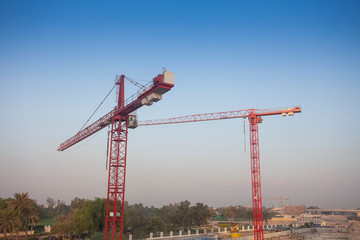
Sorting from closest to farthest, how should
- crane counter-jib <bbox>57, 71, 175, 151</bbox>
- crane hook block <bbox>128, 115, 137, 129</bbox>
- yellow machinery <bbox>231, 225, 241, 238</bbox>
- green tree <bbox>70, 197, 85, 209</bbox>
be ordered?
crane counter-jib <bbox>57, 71, 175, 151</bbox> < crane hook block <bbox>128, 115, 137, 129</bbox> < yellow machinery <bbox>231, 225, 241, 238</bbox> < green tree <bbox>70, 197, 85, 209</bbox>

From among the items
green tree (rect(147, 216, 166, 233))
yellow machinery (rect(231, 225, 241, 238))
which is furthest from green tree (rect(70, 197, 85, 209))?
yellow machinery (rect(231, 225, 241, 238))

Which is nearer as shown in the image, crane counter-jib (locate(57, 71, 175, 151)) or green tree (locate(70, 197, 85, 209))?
crane counter-jib (locate(57, 71, 175, 151))

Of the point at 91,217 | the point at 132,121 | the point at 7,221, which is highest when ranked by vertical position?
the point at 132,121

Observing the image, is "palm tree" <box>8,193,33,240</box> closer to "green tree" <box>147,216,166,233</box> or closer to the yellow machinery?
"green tree" <box>147,216,166,233</box>

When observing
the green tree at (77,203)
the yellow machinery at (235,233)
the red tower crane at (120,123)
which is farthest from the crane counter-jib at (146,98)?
the green tree at (77,203)

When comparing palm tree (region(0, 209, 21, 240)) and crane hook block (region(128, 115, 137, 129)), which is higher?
crane hook block (region(128, 115, 137, 129))

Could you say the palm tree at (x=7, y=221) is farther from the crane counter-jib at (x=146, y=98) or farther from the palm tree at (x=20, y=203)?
→ the crane counter-jib at (x=146, y=98)

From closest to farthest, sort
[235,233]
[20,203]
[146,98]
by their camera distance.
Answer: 1. [146,98]
2. [20,203]
3. [235,233]

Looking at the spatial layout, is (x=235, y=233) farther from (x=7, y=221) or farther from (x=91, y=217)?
(x=7, y=221)

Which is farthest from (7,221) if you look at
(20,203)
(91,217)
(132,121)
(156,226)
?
(156,226)

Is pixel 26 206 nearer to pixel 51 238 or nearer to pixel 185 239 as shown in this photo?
pixel 51 238

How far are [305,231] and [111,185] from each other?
6360 centimetres

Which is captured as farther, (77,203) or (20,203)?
(77,203)

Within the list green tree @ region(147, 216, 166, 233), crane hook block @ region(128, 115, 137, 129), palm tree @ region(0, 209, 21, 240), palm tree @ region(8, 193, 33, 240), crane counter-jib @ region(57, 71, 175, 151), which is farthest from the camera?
green tree @ region(147, 216, 166, 233)
